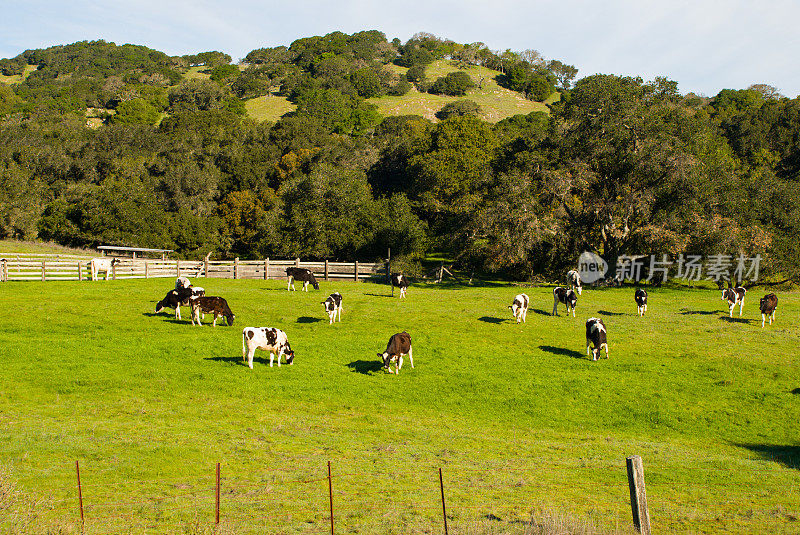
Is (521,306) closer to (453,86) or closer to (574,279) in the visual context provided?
(574,279)

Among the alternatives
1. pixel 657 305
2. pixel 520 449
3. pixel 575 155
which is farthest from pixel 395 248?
pixel 520 449

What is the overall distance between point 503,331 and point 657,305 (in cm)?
1253

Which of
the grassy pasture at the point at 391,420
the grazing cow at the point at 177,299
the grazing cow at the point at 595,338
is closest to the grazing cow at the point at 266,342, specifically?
the grassy pasture at the point at 391,420

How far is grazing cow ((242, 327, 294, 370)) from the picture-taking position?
20.1 metres

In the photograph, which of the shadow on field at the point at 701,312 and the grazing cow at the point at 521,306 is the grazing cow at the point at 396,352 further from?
the shadow on field at the point at 701,312

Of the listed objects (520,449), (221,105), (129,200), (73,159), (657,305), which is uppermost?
(221,105)

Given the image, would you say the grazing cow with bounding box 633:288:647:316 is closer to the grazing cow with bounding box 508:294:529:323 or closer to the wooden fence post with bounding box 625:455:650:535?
the grazing cow with bounding box 508:294:529:323

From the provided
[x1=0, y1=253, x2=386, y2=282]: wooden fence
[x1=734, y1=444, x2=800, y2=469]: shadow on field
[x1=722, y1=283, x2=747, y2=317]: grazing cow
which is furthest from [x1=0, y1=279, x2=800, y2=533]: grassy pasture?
[x1=0, y1=253, x2=386, y2=282]: wooden fence

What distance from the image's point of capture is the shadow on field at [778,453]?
47.2 ft

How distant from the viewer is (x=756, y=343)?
2506cm

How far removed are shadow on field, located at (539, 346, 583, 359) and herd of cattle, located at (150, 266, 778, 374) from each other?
1.39 feet

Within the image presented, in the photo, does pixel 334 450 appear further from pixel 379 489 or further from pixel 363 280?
pixel 363 280

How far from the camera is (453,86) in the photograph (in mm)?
181875

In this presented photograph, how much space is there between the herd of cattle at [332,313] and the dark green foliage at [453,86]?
154m
